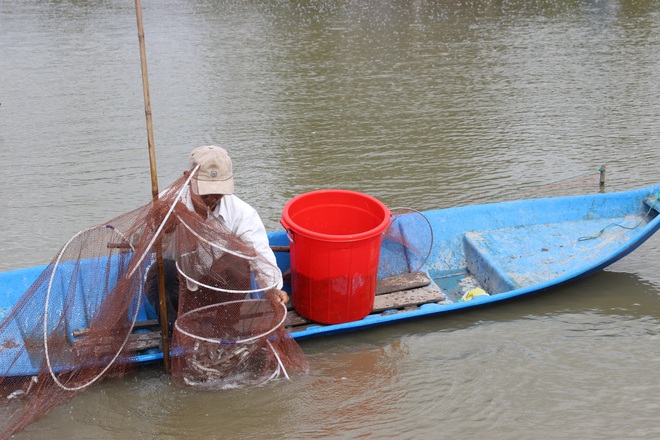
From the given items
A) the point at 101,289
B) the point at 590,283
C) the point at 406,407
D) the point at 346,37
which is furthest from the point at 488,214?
the point at 346,37

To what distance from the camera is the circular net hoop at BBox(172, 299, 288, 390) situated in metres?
4.30

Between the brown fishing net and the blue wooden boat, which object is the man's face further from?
the blue wooden boat

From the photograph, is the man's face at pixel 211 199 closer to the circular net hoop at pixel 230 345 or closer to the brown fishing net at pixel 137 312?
the brown fishing net at pixel 137 312

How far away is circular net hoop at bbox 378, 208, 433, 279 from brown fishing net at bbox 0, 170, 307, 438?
56.0 inches

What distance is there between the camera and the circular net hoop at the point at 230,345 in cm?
430

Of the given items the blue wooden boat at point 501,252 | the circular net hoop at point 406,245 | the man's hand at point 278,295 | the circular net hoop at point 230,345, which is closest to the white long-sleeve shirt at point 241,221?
the man's hand at point 278,295

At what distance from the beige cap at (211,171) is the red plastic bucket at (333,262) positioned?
2.43ft

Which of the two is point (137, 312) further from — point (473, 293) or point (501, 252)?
point (501, 252)

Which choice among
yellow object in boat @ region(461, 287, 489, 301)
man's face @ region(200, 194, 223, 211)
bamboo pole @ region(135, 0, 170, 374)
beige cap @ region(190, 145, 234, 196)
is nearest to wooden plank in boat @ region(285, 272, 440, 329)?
yellow object in boat @ region(461, 287, 489, 301)

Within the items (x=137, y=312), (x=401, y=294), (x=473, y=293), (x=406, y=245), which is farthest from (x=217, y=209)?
(x=473, y=293)

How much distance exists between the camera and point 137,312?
437 centimetres

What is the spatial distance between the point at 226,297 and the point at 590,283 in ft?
10.9

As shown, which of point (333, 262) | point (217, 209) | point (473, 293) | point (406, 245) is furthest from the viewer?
point (406, 245)

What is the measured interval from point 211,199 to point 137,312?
89 centimetres
